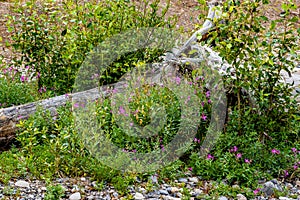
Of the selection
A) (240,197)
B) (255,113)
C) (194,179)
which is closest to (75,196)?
(194,179)

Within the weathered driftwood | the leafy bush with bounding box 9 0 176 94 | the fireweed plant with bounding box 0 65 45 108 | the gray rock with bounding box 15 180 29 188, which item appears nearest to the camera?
the gray rock with bounding box 15 180 29 188

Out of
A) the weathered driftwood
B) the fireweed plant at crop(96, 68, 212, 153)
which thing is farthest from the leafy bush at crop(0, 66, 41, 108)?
the fireweed plant at crop(96, 68, 212, 153)

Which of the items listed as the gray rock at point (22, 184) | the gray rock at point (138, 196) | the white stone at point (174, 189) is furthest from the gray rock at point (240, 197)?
the gray rock at point (22, 184)

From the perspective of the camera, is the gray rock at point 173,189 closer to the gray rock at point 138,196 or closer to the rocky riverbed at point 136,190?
the rocky riverbed at point 136,190

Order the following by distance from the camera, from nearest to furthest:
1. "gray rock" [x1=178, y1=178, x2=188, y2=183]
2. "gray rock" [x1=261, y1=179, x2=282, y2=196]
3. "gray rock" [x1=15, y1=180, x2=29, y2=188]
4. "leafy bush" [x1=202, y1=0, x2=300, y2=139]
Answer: "gray rock" [x1=15, y1=180, x2=29, y2=188] < "gray rock" [x1=261, y1=179, x2=282, y2=196] < "gray rock" [x1=178, y1=178, x2=188, y2=183] < "leafy bush" [x1=202, y1=0, x2=300, y2=139]

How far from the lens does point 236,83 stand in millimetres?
4352

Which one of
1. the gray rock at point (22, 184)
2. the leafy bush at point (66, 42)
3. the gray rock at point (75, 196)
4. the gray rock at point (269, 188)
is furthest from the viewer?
the leafy bush at point (66, 42)

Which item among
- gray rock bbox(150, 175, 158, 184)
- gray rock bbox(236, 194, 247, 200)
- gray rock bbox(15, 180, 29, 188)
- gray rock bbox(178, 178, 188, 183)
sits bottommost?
gray rock bbox(178, 178, 188, 183)

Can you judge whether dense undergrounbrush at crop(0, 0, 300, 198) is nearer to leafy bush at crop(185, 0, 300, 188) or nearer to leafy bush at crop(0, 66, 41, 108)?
leafy bush at crop(185, 0, 300, 188)

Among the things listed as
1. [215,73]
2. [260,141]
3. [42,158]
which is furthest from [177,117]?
[42,158]

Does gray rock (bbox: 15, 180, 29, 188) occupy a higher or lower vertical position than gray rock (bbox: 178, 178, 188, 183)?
higher

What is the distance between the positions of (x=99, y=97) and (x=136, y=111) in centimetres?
93

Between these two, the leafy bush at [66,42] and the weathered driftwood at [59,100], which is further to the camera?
the leafy bush at [66,42]

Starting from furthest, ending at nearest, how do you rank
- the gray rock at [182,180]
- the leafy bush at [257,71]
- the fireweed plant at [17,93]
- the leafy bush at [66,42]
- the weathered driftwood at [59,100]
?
the leafy bush at [66,42], the fireweed plant at [17,93], the weathered driftwood at [59,100], the leafy bush at [257,71], the gray rock at [182,180]
